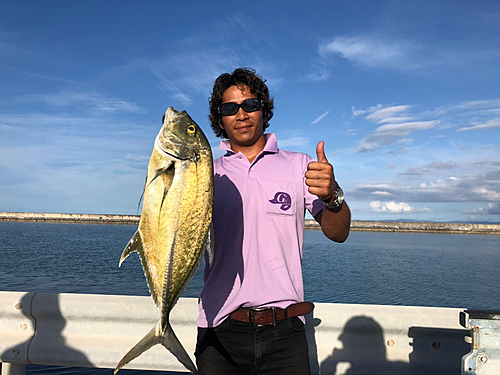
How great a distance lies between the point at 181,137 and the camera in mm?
2148

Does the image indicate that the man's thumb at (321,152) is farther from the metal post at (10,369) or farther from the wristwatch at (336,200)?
the metal post at (10,369)

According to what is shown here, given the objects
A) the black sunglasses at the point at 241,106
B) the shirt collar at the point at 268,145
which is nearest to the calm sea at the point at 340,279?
the shirt collar at the point at 268,145

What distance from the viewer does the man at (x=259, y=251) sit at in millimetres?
2600

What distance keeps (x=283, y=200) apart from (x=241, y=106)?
2.74 ft

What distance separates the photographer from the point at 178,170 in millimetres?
2133

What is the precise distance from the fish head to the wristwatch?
0.87 m

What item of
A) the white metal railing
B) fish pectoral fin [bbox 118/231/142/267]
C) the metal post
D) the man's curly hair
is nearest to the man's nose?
the man's curly hair

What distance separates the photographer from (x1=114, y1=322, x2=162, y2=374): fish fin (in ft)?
7.10

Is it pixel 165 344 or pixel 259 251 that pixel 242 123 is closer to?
pixel 259 251

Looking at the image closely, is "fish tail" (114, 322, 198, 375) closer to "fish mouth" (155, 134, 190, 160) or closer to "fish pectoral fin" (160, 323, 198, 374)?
"fish pectoral fin" (160, 323, 198, 374)

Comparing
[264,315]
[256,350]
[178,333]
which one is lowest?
[178,333]

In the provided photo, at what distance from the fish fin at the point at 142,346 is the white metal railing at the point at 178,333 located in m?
1.61

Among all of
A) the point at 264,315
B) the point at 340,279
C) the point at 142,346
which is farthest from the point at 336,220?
the point at 340,279

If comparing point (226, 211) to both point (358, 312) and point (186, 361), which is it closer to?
point (186, 361)
